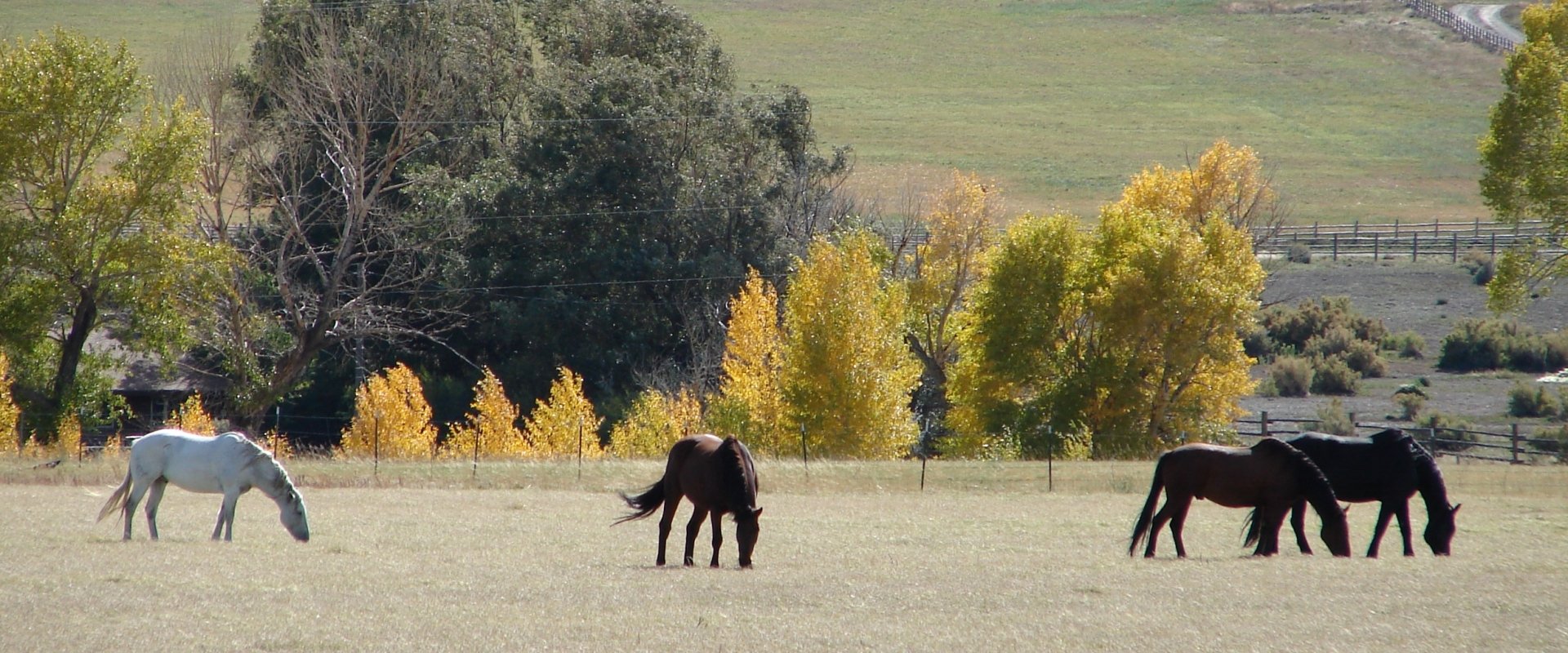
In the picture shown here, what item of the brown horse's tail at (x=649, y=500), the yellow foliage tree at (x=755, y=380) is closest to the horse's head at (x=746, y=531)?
the brown horse's tail at (x=649, y=500)

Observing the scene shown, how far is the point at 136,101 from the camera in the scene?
37.9 meters

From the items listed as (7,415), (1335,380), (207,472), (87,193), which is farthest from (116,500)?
(1335,380)

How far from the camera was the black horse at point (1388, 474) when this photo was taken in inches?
648

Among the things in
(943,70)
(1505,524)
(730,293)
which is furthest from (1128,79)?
(1505,524)

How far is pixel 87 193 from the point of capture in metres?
36.5

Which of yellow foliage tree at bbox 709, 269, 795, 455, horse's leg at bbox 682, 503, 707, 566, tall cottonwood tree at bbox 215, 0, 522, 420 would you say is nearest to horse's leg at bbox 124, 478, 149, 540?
horse's leg at bbox 682, 503, 707, 566

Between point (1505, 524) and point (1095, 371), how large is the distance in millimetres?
22827

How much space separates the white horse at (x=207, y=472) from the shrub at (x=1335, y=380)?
1768 inches

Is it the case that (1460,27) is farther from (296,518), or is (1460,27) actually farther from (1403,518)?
(296,518)

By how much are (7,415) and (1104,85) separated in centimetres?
10613

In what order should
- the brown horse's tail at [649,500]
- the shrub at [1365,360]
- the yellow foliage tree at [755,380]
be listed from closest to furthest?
the brown horse's tail at [649,500]
the yellow foliage tree at [755,380]
the shrub at [1365,360]

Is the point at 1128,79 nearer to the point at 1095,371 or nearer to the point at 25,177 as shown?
the point at 1095,371

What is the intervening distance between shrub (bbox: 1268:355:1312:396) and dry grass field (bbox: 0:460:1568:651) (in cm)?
3317

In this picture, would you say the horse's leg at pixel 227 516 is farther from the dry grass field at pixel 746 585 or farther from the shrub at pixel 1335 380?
the shrub at pixel 1335 380
